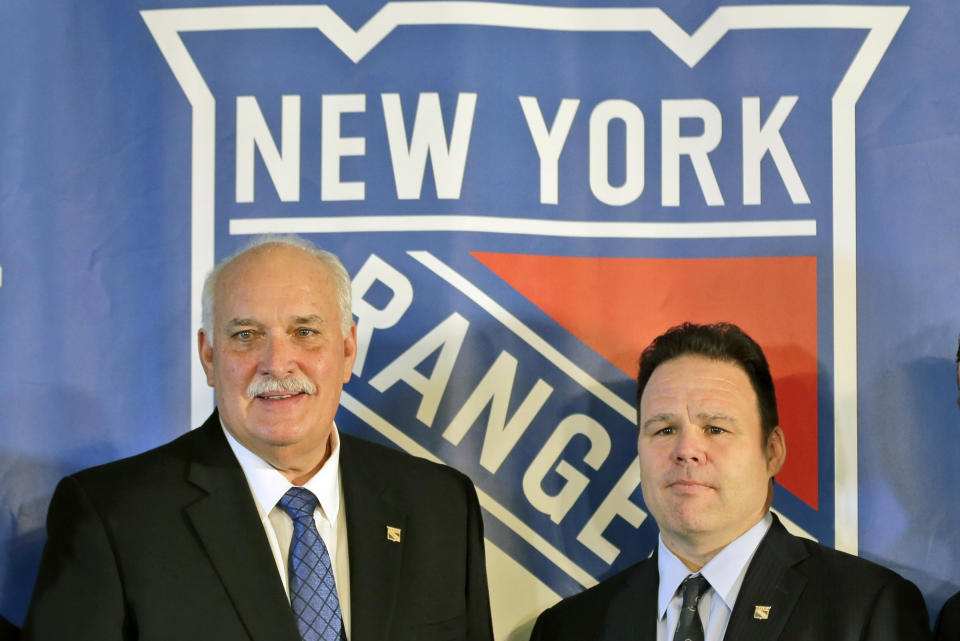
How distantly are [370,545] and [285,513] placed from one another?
0.61ft

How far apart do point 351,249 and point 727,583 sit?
47.1 inches

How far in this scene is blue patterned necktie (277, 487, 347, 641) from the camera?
86.1 inches

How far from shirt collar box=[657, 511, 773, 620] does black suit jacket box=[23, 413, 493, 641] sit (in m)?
0.40

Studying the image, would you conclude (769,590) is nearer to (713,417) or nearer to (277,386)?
(713,417)

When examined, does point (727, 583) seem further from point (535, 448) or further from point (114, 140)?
point (114, 140)

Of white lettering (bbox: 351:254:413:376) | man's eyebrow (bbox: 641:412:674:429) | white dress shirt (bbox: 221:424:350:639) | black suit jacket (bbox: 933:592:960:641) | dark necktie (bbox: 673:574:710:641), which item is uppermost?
white lettering (bbox: 351:254:413:376)

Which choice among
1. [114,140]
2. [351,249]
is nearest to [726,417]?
[351,249]

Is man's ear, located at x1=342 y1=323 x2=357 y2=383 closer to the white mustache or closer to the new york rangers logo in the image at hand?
the white mustache

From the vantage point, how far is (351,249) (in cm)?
283

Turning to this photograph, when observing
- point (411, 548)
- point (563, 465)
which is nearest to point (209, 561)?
point (411, 548)

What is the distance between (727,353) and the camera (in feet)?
8.12

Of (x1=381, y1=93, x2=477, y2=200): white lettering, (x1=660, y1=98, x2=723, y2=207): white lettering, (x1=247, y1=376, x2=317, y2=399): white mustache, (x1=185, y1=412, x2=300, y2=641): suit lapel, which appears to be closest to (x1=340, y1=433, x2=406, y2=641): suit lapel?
(x1=185, y1=412, x2=300, y2=641): suit lapel

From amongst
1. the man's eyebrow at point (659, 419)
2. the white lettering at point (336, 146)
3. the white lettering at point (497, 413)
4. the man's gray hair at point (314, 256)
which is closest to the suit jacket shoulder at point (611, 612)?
the man's eyebrow at point (659, 419)

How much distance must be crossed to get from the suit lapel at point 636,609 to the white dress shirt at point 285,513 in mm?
591
